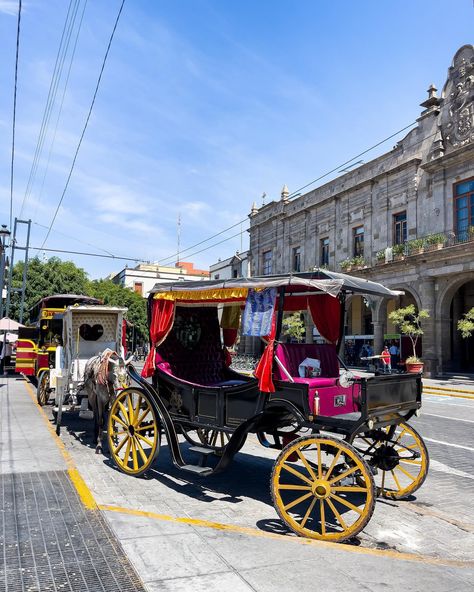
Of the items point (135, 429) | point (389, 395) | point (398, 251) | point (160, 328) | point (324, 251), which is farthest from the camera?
point (324, 251)

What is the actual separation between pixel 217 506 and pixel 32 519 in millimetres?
1961

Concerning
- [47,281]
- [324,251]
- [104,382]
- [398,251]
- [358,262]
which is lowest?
[104,382]

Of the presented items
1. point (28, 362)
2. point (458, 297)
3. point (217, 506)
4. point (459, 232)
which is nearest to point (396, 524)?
point (217, 506)

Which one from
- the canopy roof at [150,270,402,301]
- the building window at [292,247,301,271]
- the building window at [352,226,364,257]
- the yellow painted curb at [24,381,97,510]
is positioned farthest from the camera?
the building window at [292,247,301,271]

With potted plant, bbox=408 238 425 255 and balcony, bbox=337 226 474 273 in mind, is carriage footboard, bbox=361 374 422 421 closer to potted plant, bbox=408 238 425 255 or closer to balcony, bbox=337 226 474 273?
balcony, bbox=337 226 474 273

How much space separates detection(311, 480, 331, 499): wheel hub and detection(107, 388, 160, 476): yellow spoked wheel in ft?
8.19

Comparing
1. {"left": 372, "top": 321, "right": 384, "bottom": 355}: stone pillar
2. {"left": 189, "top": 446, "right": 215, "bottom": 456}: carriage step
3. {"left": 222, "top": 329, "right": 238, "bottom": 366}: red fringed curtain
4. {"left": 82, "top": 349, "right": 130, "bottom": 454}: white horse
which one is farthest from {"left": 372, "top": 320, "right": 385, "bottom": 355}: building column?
{"left": 189, "top": 446, "right": 215, "bottom": 456}: carriage step

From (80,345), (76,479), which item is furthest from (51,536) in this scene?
(80,345)

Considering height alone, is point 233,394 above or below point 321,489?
above

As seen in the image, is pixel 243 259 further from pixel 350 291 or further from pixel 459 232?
pixel 350 291

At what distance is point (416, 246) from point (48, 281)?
30.5 m

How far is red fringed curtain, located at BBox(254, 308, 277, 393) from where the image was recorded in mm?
5461

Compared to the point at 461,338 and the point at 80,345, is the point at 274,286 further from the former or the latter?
the point at 461,338

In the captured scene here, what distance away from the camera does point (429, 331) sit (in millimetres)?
26703
